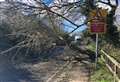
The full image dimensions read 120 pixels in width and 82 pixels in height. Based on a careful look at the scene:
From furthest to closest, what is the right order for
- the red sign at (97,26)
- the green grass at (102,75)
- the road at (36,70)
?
1. the red sign at (97,26)
2. the road at (36,70)
3. the green grass at (102,75)

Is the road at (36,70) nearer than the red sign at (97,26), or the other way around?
the road at (36,70)

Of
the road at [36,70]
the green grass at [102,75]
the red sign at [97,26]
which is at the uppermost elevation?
the red sign at [97,26]

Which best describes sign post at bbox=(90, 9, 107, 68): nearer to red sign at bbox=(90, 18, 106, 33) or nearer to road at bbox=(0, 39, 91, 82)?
red sign at bbox=(90, 18, 106, 33)

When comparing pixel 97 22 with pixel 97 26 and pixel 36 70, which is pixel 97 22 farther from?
pixel 36 70

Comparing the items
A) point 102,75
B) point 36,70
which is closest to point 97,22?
point 102,75

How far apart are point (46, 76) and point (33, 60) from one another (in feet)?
26.9

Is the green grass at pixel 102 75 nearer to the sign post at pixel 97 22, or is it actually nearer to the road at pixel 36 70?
the road at pixel 36 70

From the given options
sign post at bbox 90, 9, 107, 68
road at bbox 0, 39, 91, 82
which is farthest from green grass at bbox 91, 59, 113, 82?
sign post at bbox 90, 9, 107, 68

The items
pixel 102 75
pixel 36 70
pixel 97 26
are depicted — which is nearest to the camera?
pixel 102 75

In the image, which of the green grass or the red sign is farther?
the red sign

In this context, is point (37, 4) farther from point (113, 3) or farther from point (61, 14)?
point (113, 3)

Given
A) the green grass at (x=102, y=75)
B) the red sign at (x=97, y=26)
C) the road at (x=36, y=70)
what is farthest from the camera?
the red sign at (x=97, y=26)

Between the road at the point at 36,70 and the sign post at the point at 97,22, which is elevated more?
the sign post at the point at 97,22

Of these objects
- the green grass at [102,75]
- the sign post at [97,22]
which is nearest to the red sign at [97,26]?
the sign post at [97,22]
